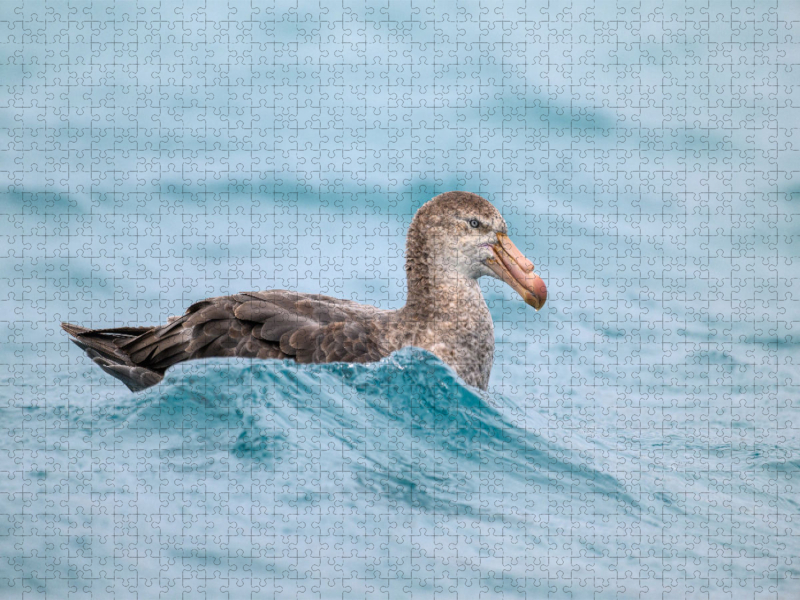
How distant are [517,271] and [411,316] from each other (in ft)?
2.68

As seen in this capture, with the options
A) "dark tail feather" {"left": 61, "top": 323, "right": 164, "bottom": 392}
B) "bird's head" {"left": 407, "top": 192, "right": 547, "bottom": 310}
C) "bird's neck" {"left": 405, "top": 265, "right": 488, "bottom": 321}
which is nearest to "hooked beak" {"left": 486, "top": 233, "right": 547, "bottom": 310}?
"bird's head" {"left": 407, "top": 192, "right": 547, "bottom": 310}

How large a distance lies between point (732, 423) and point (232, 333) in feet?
12.7

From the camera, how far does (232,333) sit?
7953 mm

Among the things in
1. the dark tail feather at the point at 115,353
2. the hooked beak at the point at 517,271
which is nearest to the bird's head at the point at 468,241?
the hooked beak at the point at 517,271

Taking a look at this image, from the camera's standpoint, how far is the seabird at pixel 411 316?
7898 mm

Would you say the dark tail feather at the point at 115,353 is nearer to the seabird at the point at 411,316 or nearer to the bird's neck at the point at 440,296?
the seabird at the point at 411,316

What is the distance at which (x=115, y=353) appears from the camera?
8.52 metres

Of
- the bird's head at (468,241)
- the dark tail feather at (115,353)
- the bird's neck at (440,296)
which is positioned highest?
the bird's head at (468,241)

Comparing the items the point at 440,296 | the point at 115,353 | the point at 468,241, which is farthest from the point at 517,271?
the point at 115,353

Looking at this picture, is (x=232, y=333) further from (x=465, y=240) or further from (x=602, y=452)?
(x=602, y=452)

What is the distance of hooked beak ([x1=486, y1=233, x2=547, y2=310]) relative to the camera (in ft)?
26.3

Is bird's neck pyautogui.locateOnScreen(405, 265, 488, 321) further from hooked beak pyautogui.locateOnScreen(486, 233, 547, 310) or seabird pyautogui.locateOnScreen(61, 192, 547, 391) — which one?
hooked beak pyautogui.locateOnScreen(486, 233, 547, 310)

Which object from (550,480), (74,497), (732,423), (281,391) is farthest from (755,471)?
(74,497)

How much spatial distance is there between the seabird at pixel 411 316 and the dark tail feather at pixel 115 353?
0.01 metres
